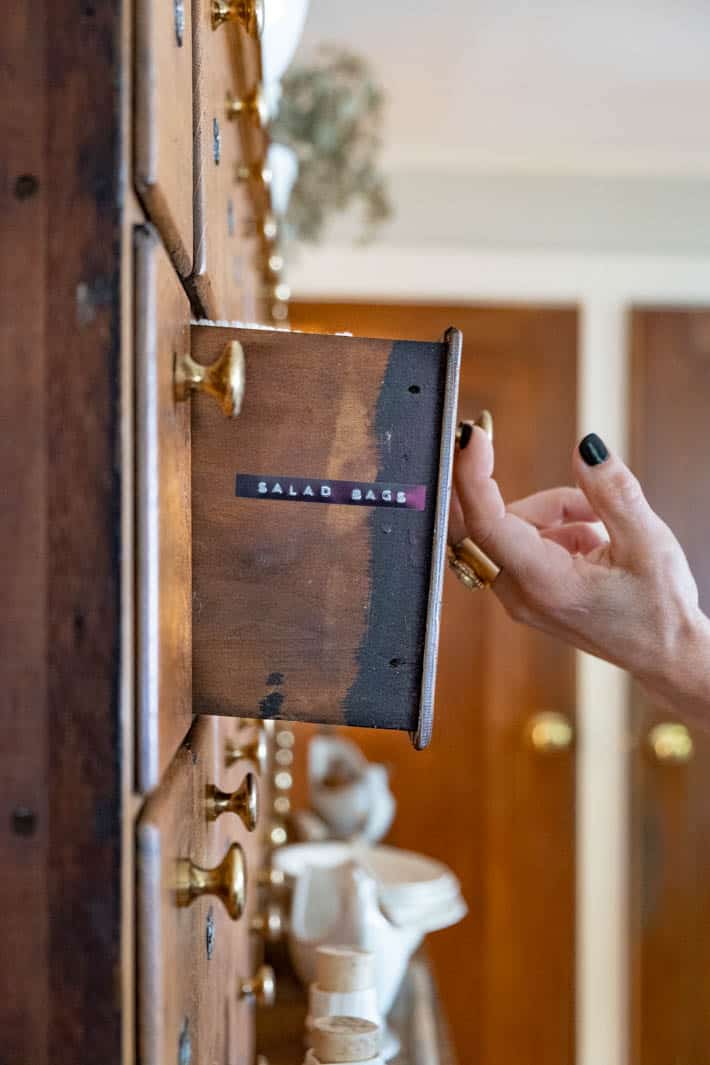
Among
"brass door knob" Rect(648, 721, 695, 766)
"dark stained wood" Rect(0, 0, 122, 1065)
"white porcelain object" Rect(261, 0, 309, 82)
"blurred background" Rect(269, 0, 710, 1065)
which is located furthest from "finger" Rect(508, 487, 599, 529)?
"brass door knob" Rect(648, 721, 695, 766)

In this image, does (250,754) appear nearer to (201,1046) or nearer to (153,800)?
(201,1046)

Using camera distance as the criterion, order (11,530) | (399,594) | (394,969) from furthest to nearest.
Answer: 1. (394,969)
2. (399,594)
3. (11,530)

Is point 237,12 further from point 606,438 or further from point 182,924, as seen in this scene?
point 606,438

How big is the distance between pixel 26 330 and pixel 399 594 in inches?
8.1

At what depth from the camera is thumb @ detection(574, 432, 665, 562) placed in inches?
28.1

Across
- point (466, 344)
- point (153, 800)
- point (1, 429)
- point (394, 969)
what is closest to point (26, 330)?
point (1, 429)

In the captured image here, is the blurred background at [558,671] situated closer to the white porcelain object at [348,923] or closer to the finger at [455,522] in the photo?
the white porcelain object at [348,923]

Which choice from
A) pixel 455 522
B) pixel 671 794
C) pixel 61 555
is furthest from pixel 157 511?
pixel 671 794

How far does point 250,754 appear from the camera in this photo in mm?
717

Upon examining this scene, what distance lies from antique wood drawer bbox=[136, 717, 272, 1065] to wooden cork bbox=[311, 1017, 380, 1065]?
0.19ft

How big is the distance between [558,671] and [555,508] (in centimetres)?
172

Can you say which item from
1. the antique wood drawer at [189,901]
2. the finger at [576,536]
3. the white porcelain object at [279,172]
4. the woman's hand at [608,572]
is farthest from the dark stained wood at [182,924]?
the white porcelain object at [279,172]

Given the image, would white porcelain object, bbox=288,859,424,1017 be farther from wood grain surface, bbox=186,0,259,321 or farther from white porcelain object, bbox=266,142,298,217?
white porcelain object, bbox=266,142,298,217

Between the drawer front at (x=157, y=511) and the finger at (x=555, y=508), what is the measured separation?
520 mm
